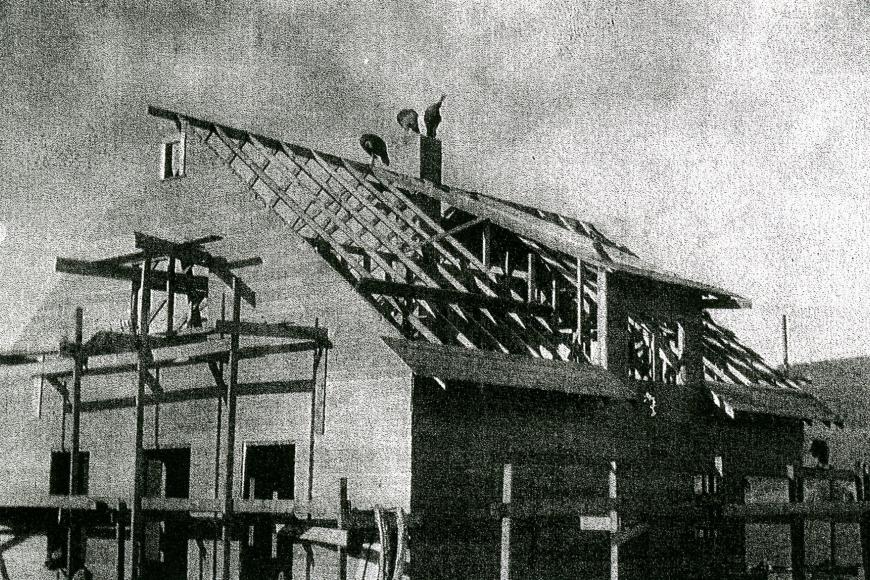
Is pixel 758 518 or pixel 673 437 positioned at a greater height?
pixel 673 437

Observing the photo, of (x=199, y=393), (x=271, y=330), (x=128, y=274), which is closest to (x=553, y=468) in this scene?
(x=271, y=330)

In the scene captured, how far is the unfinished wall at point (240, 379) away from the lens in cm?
1902

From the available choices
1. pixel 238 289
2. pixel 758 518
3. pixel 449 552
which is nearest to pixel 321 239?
pixel 238 289

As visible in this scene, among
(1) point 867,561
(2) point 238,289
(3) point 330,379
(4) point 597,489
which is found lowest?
(1) point 867,561

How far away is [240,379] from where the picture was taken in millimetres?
21672

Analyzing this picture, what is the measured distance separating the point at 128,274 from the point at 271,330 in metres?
4.00

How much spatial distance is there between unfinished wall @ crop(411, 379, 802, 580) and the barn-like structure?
0.06 metres

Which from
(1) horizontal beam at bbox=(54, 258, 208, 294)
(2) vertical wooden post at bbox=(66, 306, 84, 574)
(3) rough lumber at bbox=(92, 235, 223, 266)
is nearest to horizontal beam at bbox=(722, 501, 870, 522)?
(3) rough lumber at bbox=(92, 235, 223, 266)

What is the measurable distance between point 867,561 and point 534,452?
1041 centimetres

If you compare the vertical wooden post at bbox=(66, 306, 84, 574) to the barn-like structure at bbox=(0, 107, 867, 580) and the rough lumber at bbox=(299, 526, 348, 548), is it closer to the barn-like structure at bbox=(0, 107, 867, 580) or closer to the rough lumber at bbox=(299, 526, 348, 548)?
the barn-like structure at bbox=(0, 107, 867, 580)

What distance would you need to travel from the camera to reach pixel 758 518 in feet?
75.3

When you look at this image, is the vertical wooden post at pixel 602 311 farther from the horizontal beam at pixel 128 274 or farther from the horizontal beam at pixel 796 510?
the horizontal beam at pixel 128 274

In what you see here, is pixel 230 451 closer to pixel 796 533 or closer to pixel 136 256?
pixel 136 256

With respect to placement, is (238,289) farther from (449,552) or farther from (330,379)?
(449,552)
